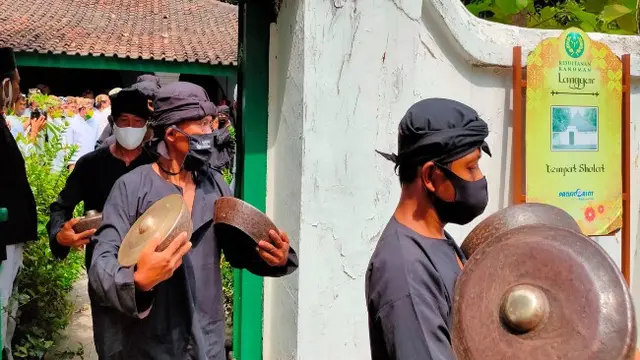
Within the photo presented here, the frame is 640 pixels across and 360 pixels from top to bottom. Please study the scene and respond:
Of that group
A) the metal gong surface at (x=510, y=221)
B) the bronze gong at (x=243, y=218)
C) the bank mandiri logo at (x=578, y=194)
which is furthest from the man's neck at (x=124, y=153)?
the bank mandiri logo at (x=578, y=194)

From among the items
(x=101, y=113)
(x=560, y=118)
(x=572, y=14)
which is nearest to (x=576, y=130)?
(x=560, y=118)

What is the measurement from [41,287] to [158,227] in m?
2.83

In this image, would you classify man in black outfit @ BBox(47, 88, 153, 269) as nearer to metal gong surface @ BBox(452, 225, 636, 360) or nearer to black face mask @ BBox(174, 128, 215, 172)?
black face mask @ BBox(174, 128, 215, 172)

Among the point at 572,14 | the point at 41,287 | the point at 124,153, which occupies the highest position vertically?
the point at 572,14

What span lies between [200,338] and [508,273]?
50.5 inches

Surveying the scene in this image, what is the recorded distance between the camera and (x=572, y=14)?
503cm

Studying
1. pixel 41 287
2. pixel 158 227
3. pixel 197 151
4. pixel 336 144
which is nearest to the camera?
pixel 158 227

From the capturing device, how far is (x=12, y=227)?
12.4 feet

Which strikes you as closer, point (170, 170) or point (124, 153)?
point (170, 170)

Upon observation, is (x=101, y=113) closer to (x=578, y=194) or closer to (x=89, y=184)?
(x=89, y=184)

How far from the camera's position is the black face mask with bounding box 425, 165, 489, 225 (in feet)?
6.64

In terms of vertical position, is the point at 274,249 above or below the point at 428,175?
below

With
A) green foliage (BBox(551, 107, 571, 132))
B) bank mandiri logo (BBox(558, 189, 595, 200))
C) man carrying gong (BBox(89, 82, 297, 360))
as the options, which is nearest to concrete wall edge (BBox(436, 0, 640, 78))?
green foliage (BBox(551, 107, 571, 132))

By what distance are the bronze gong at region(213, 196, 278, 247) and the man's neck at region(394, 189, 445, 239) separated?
0.75 m
